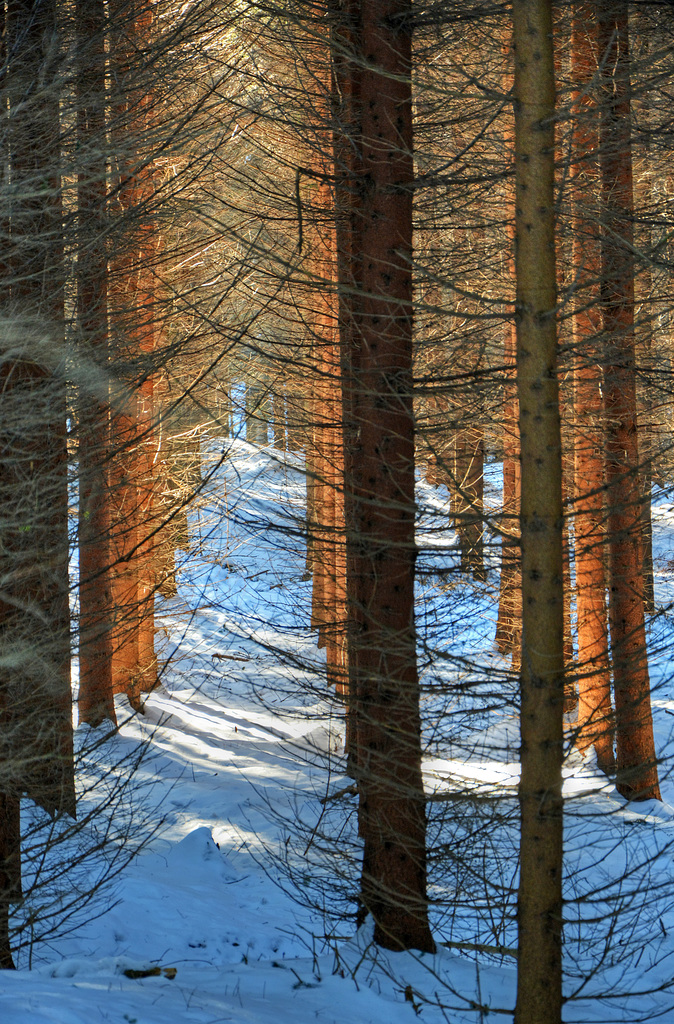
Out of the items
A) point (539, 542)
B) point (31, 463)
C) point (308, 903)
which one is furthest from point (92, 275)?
point (308, 903)

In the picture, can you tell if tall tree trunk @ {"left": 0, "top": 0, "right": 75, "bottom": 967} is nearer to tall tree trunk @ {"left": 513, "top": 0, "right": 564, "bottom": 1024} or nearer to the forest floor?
the forest floor

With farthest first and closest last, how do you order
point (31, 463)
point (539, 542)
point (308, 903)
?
point (308, 903) → point (31, 463) → point (539, 542)

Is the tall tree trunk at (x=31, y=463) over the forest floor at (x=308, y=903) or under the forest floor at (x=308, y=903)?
over

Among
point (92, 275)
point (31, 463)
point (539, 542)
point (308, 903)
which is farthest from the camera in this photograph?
point (92, 275)

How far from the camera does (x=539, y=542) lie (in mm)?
3750

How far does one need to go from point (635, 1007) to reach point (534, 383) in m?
3.85

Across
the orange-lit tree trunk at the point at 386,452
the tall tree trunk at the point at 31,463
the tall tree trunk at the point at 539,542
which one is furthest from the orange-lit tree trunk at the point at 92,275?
the tall tree trunk at the point at 539,542

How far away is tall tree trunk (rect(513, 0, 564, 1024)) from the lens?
3.71 metres

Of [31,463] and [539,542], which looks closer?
[539,542]

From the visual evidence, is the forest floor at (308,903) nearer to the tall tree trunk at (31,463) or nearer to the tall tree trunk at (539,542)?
the tall tree trunk at (539,542)

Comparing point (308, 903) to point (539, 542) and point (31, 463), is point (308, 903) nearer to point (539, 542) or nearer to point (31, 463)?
point (539, 542)

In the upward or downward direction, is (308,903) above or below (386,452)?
below

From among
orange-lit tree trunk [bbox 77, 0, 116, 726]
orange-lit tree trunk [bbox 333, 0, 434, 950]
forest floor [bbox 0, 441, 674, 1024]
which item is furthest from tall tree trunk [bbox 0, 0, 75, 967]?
orange-lit tree trunk [bbox 333, 0, 434, 950]

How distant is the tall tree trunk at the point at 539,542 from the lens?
3709 millimetres
